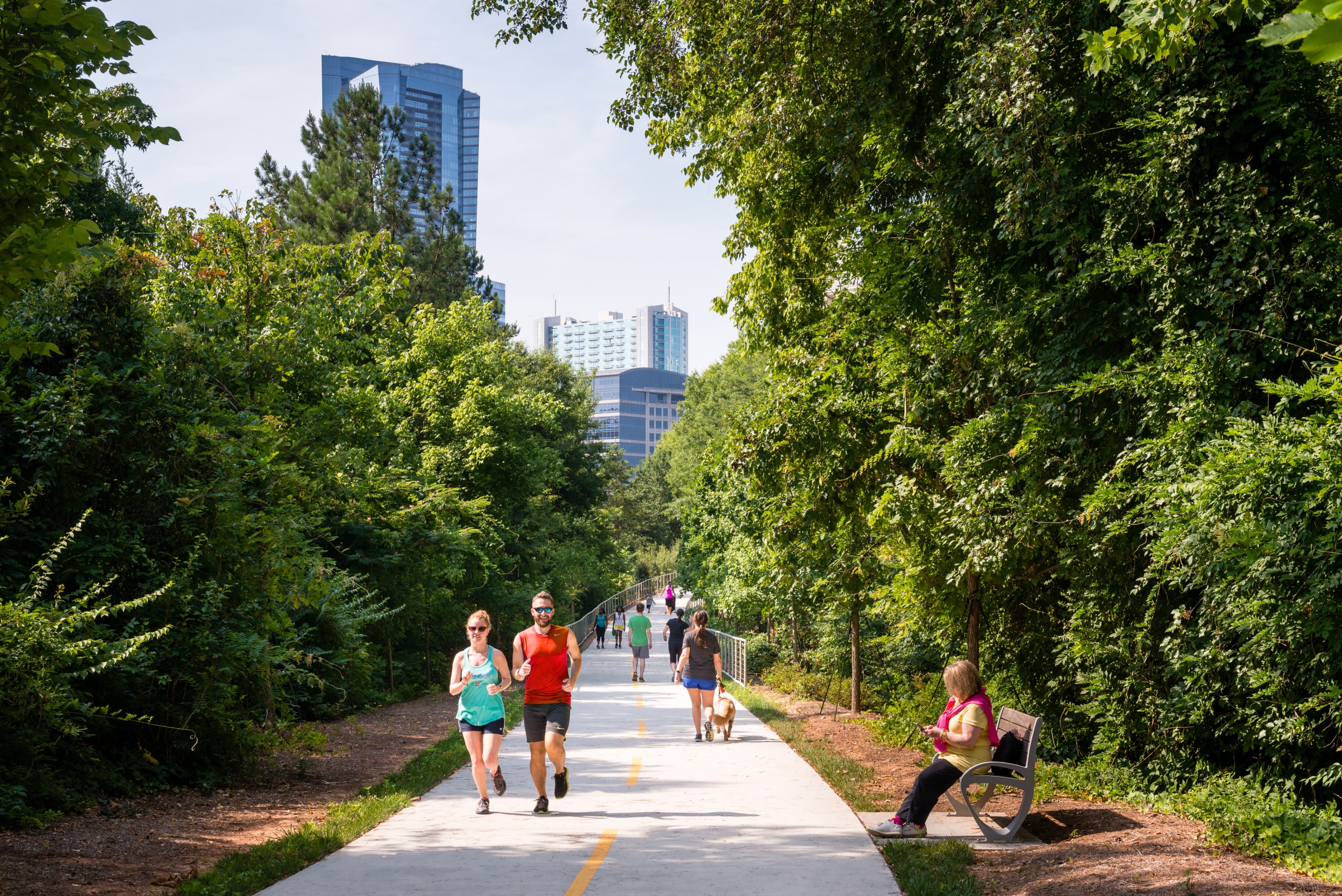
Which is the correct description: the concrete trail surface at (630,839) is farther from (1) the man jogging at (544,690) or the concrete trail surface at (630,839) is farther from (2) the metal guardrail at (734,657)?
(2) the metal guardrail at (734,657)

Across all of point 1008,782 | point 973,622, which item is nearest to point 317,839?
point 1008,782

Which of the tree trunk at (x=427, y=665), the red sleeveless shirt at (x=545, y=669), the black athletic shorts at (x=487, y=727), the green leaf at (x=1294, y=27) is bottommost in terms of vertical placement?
the tree trunk at (x=427, y=665)

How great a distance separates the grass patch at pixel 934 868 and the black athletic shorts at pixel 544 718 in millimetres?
3081

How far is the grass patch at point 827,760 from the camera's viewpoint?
10500 mm

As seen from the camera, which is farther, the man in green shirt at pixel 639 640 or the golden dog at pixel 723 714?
the man in green shirt at pixel 639 640

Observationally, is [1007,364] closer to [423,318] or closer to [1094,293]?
[1094,293]

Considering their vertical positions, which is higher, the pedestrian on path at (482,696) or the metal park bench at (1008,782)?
the pedestrian on path at (482,696)

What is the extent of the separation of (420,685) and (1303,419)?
24.3 m

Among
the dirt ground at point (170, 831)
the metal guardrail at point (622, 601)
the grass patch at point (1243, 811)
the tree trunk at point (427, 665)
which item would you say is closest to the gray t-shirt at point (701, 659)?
the metal guardrail at point (622, 601)

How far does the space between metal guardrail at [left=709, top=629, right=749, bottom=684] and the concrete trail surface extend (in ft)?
42.3

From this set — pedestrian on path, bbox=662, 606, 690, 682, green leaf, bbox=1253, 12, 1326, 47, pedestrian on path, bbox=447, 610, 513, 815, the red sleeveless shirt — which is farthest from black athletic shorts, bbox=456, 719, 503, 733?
pedestrian on path, bbox=662, 606, 690, 682

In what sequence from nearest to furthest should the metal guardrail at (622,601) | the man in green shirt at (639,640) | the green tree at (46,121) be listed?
the green tree at (46,121) < the man in green shirt at (639,640) < the metal guardrail at (622,601)

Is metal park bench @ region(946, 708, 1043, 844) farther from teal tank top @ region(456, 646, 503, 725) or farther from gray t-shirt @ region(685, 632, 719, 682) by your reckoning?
gray t-shirt @ region(685, 632, 719, 682)

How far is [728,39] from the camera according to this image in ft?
41.9
